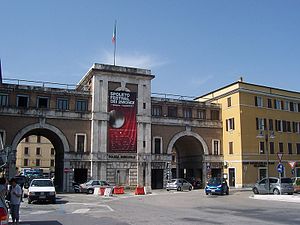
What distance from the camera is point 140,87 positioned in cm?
4731

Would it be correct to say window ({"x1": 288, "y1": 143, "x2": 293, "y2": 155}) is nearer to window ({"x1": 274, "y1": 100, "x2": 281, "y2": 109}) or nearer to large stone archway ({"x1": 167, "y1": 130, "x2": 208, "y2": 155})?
window ({"x1": 274, "y1": 100, "x2": 281, "y2": 109})

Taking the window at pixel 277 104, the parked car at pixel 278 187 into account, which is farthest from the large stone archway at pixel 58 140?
the window at pixel 277 104

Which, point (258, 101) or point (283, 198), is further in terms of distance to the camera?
point (258, 101)

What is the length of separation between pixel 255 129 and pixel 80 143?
74.7ft

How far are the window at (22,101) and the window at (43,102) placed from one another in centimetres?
130

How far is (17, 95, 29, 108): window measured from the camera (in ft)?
135

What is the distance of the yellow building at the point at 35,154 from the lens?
267ft

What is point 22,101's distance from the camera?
41.4 metres

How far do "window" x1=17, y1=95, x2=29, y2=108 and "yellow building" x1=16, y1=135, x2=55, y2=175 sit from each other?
42.1 metres

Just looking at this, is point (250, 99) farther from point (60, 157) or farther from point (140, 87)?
point (60, 157)

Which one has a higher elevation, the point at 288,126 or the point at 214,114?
the point at 214,114

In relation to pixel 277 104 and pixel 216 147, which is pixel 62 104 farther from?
pixel 277 104

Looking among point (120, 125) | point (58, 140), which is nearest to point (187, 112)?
point (120, 125)

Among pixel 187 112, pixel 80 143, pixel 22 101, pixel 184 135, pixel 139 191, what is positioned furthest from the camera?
pixel 187 112
